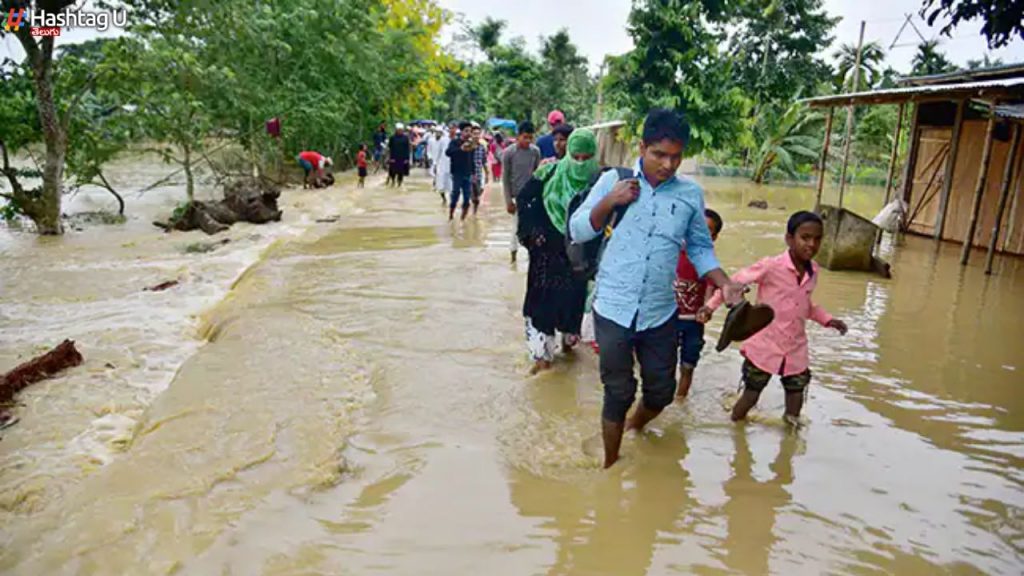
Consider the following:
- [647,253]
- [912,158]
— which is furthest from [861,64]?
[647,253]

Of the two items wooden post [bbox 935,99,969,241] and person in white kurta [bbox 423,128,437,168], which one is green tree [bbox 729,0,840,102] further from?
wooden post [bbox 935,99,969,241]

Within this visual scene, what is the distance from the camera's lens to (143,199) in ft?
63.9

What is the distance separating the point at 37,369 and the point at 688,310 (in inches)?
175

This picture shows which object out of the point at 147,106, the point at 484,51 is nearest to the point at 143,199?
the point at 147,106

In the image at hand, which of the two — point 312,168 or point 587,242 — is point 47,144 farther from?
point 587,242

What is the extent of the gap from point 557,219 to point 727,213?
13.5 metres

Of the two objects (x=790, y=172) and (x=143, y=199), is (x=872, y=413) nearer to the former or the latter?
(x=143, y=199)

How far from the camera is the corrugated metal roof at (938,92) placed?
27.6ft

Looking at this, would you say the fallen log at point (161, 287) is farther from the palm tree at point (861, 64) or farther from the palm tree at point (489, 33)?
the palm tree at point (489, 33)

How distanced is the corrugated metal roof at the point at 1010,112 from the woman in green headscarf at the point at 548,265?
653cm

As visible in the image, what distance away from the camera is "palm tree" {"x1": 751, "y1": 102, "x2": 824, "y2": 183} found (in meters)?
26.8

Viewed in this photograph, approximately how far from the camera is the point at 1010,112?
347 inches

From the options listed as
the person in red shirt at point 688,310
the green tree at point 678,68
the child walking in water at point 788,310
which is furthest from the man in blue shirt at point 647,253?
the green tree at point 678,68

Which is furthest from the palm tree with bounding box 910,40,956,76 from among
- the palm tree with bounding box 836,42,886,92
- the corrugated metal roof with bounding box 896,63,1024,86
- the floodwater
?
the floodwater
